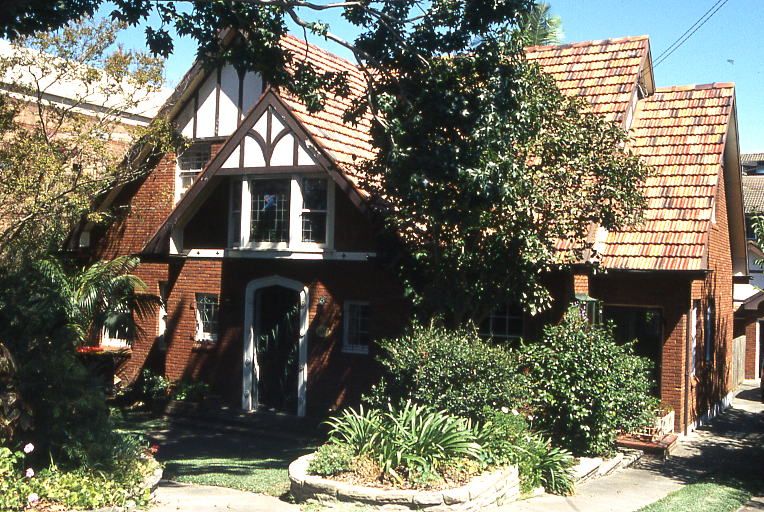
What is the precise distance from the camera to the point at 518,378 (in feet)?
41.0

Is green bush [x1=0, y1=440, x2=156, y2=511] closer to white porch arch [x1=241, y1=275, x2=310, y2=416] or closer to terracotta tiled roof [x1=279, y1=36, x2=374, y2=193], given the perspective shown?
terracotta tiled roof [x1=279, y1=36, x2=374, y2=193]

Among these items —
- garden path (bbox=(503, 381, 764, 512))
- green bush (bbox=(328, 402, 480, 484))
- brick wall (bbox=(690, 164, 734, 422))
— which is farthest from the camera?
brick wall (bbox=(690, 164, 734, 422))

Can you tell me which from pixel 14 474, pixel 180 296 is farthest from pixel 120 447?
pixel 180 296

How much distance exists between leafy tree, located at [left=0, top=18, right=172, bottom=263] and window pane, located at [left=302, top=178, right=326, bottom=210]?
378cm

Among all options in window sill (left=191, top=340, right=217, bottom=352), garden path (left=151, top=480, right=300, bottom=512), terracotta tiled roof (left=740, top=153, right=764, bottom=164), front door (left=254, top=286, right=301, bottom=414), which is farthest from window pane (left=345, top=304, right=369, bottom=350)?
terracotta tiled roof (left=740, top=153, right=764, bottom=164)

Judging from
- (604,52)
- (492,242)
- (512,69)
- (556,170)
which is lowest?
(492,242)

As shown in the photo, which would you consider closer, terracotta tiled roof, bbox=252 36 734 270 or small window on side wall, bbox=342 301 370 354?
terracotta tiled roof, bbox=252 36 734 270

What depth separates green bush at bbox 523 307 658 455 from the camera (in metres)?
13.2

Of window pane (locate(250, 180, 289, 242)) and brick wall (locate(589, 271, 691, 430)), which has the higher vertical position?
window pane (locate(250, 180, 289, 242))

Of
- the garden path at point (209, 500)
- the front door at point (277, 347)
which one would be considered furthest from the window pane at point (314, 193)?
the garden path at point (209, 500)

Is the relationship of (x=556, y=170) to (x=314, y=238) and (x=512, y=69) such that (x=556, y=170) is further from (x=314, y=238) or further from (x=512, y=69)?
(x=314, y=238)

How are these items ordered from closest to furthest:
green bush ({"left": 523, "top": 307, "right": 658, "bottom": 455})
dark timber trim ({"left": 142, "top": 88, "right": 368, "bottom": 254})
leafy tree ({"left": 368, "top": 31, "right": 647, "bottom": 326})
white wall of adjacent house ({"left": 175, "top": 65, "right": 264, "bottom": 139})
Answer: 1. leafy tree ({"left": 368, "top": 31, "right": 647, "bottom": 326})
2. green bush ({"left": 523, "top": 307, "right": 658, "bottom": 455})
3. dark timber trim ({"left": 142, "top": 88, "right": 368, "bottom": 254})
4. white wall of adjacent house ({"left": 175, "top": 65, "right": 264, "bottom": 139})

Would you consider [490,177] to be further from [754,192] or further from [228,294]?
[754,192]

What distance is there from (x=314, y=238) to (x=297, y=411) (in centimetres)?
350
